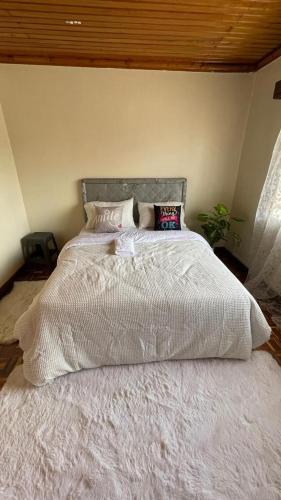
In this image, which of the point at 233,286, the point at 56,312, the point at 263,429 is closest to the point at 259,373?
the point at 263,429

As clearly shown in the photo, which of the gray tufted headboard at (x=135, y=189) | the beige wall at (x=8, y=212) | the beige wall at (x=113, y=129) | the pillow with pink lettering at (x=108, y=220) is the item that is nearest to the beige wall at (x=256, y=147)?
the beige wall at (x=113, y=129)

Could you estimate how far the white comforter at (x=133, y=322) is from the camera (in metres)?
1.46

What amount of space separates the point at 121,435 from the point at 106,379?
0.35m

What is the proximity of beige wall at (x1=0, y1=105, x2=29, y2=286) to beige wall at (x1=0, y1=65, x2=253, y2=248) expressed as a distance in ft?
0.35

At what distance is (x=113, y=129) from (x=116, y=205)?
0.94 meters

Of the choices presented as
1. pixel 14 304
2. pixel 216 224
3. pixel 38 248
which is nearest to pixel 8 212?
pixel 38 248

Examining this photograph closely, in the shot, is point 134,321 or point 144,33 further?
point 144,33

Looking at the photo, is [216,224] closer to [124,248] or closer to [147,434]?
[124,248]

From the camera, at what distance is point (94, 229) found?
9.23 ft

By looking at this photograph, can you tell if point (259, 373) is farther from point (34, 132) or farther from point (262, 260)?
point (34, 132)

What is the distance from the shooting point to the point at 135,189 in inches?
120

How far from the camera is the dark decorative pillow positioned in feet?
→ 9.16

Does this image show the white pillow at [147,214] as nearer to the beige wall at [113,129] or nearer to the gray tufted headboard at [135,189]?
the gray tufted headboard at [135,189]

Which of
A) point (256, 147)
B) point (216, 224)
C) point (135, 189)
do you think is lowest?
point (216, 224)
